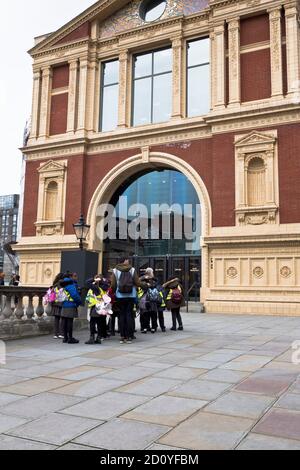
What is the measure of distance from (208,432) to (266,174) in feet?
58.0

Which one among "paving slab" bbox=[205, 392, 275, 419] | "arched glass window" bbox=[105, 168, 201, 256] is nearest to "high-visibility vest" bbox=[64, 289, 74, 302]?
"paving slab" bbox=[205, 392, 275, 419]

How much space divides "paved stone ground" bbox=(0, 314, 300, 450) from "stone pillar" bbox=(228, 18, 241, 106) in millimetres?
15531

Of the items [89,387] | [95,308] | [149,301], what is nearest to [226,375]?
[89,387]

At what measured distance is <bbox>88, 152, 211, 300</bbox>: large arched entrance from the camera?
22969 millimetres

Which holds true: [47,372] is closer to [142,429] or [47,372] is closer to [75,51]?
[142,429]

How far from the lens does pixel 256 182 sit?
67.9 feet

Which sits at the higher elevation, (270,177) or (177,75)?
(177,75)

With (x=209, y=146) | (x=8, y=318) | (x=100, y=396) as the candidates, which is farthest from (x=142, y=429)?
(x=209, y=146)

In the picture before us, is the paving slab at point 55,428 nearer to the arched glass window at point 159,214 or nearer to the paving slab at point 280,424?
the paving slab at point 280,424

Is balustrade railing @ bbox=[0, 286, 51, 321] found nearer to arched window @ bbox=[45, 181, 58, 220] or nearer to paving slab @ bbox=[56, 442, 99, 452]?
paving slab @ bbox=[56, 442, 99, 452]

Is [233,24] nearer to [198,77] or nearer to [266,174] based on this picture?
[198,77]

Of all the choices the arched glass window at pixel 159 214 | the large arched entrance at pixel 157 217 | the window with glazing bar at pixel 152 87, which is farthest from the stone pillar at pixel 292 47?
the arched glass window at pixel 159 214

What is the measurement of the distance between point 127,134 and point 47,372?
1955 centimetres
